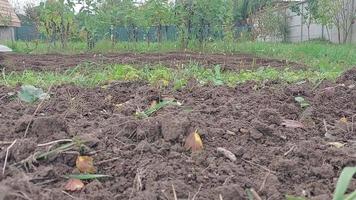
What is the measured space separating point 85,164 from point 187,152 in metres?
0.34

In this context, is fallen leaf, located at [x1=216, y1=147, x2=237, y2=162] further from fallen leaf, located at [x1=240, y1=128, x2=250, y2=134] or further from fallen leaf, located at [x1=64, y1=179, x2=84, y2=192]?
fallen leaf, located at [x1=64, y1=179, x2=84, y2=192]

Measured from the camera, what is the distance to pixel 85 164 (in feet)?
4.35

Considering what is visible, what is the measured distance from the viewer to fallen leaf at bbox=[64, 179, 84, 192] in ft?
3.92

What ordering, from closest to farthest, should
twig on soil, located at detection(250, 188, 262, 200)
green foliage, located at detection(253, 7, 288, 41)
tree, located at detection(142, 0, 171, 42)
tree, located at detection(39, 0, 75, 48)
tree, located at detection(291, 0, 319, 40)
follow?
twig on soil, located at detection(250, 188, 262, 200), tree, located at detection(39, 0, 75, 48), tree, located at detection(142, 0, 171, 42), tree, located at detection(291, 0, 319, 40), green foliage, located at detection(253, 7, 288, 41)

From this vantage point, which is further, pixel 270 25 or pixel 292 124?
pixel 270 25

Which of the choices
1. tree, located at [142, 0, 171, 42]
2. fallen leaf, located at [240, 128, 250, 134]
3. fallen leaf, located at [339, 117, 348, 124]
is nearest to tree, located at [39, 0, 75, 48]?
tree, located at [142, 0, 171, 42]

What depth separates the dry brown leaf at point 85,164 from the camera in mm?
1308

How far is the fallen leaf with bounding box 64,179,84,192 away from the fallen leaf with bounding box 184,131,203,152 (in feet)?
1.33

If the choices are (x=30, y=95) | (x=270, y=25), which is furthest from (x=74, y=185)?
(x=270, y=25)

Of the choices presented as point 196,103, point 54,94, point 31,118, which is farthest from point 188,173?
point 54,94

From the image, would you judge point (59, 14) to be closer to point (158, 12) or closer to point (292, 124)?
point (158, 12)

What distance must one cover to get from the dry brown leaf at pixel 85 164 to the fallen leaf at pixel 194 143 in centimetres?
33

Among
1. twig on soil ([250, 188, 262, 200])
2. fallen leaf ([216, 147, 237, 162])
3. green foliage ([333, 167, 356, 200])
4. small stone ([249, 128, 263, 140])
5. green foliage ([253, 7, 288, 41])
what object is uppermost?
green foliage ([253, 7, 288, 41])

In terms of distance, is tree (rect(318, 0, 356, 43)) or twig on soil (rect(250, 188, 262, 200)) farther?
tree (rect(318, 0, 356, 43))
